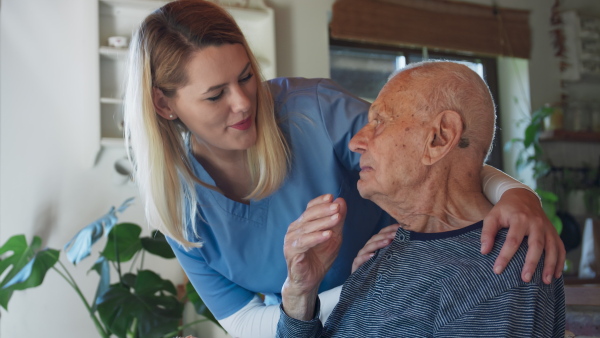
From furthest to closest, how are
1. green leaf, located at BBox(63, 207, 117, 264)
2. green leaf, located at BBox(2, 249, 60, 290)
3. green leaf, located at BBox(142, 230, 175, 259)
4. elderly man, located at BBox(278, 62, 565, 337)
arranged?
green leaf, located at BBox(142, 230, 175, 259) → green leaf, located at BBox(2, 249, 60, 290) → green leaf, located at BBox(63, 207, 117, 264) → elderly man, located at BBox(278, 62, 565, 337)

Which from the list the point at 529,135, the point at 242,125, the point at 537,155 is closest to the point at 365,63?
the point at 529,135

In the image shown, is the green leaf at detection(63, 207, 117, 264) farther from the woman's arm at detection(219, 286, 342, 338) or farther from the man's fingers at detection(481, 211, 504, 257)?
the man's fingers at detection(481, 211, 504, 257)

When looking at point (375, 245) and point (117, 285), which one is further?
point (117, 285)

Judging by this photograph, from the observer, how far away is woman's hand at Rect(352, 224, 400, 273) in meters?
1.23

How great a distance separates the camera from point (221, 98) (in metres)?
1.32

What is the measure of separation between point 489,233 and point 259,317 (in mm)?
599

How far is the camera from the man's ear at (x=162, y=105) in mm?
1387

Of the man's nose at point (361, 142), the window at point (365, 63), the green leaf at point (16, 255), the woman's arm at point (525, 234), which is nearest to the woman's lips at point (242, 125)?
the man's nose at point (361, 142)

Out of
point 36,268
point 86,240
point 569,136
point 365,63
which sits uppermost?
point 365,63

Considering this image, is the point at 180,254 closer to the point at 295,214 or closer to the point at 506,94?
the point at 295,214

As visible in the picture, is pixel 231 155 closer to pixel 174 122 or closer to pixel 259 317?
pixel 174 122

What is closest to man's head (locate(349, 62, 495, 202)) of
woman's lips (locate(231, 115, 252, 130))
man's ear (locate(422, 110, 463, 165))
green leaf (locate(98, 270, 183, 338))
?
man's ear (locate(422, 110, 463, 165))

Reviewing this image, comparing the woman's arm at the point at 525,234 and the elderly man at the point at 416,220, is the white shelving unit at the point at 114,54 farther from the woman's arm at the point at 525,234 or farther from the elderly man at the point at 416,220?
the woman's arm at the point at 525,234

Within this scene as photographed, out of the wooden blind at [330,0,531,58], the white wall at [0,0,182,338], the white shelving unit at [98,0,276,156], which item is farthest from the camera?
the wooden blind at [330,0,531,58]
